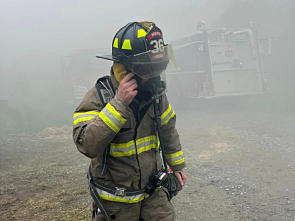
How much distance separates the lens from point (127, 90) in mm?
1621

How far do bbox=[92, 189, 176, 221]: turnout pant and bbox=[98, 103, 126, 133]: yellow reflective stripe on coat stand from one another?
0.52 metres

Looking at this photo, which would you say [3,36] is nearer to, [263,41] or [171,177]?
[263,41]

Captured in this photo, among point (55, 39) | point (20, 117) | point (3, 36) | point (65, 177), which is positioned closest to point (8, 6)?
point (3, 36)

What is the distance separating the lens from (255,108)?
9.41 metres

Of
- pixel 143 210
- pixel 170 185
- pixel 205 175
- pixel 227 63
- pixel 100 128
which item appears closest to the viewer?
pixel 100 128

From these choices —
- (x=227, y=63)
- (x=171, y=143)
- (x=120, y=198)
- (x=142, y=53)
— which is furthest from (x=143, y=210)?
(x=227, y=63)

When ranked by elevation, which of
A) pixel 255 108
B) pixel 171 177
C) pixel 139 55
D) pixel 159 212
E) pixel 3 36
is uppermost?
pixel 3 36

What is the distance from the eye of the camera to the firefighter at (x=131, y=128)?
1680 millimetres

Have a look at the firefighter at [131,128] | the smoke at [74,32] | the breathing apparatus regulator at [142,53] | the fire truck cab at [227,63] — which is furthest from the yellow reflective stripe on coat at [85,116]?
the smoke at [74,32]

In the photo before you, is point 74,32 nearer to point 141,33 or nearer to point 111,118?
point 141,33

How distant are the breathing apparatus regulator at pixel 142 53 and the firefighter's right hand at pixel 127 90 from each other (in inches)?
4.1

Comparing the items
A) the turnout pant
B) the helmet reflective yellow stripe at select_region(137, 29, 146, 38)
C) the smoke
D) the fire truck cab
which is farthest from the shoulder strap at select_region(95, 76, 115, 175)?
the smoke

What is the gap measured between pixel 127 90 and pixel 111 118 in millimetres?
178

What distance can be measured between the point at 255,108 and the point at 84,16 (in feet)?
115
